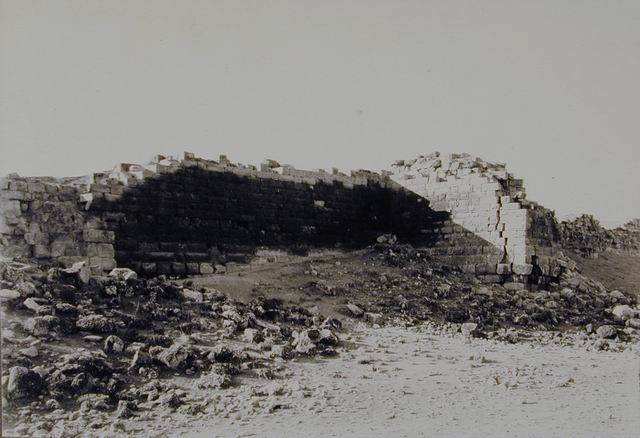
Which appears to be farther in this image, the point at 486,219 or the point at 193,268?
the point at 486,219

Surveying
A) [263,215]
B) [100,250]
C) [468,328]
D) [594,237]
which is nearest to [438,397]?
[468,328]

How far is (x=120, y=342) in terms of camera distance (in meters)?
7.42

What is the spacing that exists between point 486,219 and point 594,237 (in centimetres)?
861

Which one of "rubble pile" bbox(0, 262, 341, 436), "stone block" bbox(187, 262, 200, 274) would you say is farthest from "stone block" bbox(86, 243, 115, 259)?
"stone block" bbox(187, 262, 200, 274)

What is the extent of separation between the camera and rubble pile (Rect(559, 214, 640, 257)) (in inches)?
792

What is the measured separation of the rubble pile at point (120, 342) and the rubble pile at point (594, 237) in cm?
1242

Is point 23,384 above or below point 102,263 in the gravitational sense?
below

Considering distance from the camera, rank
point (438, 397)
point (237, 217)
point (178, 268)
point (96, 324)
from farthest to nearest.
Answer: point (237, 217)
point (178, 268)
point (96, 324)
point (438, 397)

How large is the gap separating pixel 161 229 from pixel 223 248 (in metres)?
1.43

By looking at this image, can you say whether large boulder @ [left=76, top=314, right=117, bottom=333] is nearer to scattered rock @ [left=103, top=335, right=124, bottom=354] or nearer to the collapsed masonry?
scattered rock @ [left=103, top=335, right=124, bottom=354]

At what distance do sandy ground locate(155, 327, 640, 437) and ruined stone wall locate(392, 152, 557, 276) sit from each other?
4.70 meters

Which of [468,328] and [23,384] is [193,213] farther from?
[23,384]

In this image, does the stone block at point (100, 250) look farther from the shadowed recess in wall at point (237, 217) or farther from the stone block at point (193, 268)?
the stone block at point (193, 268)

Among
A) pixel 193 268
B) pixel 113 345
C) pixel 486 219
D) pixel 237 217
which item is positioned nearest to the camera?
pixel 113 345
